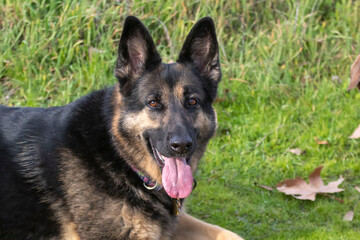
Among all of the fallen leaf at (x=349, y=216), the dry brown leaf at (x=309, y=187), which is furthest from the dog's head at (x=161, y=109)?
the fallen leaf at (x=349, y=216)

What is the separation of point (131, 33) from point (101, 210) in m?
1.28

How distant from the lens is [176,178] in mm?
3561

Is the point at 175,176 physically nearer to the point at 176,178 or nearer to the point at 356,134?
the point at 176,178

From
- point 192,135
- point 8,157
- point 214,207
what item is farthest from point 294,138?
point 8,157

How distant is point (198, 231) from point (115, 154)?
973 mm

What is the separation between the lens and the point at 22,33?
6.56 m

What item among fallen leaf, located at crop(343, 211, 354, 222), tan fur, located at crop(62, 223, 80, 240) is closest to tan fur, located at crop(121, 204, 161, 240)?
tan fur, located at crop(62, 223, 80, 240)

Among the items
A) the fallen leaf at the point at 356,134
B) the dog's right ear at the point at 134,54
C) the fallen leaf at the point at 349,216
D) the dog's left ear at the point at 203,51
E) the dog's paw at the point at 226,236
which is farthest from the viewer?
the fallen leaf at the point at 356,134

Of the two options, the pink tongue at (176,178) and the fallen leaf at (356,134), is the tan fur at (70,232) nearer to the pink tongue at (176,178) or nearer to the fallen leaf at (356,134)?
the pink tongue at (176,178)

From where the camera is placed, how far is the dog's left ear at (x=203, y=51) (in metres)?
3.77

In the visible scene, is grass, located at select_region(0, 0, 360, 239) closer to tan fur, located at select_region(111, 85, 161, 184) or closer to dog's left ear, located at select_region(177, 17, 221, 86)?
tan fur, located at select_region(111, 85, 161, 184)

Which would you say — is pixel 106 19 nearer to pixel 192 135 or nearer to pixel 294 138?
pixel 294 138

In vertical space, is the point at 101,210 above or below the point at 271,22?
above

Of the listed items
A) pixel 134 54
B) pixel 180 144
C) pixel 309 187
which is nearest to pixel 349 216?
pixel 309 187
